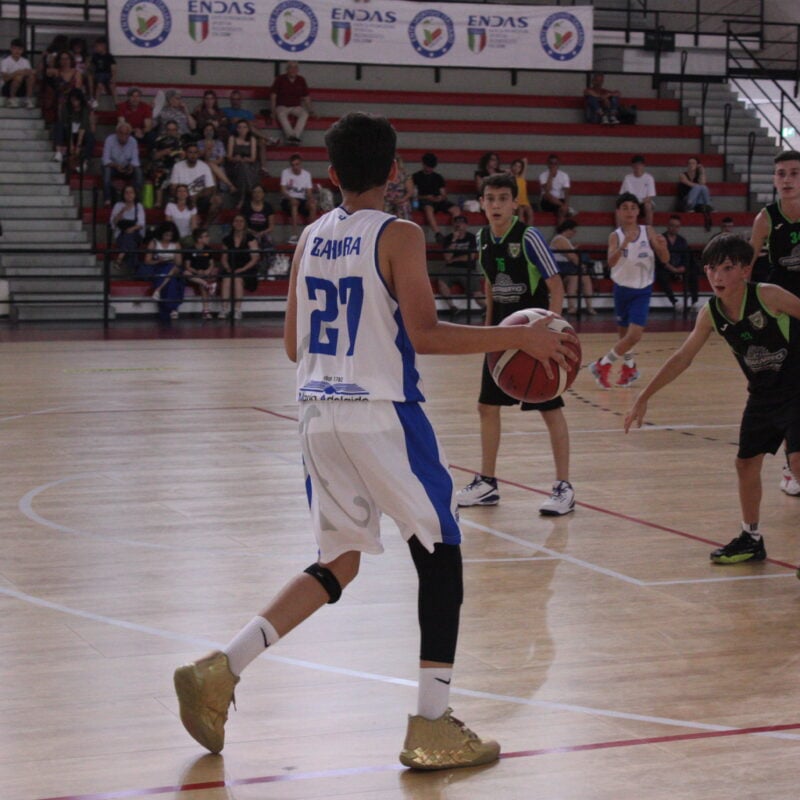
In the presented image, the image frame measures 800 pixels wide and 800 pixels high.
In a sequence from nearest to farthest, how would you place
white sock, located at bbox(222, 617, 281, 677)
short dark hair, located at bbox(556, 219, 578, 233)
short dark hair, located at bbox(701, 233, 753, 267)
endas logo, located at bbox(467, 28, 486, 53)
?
white sock, located at bbox(222, 617, 281, 677), short dark hair, located at bbox(701, 233, 753, 267), short dark hair, located at bbox(556, 219, 578, 233), endas logo, located at bbox(467, 28, 486, 53)

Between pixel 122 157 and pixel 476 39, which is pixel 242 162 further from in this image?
pixel 476 39

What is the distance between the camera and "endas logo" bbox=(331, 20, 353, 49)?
20.0 metres

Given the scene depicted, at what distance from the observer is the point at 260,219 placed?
1803 cm

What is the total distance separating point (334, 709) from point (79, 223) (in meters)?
15.3

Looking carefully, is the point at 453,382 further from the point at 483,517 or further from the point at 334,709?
the point at 334,709

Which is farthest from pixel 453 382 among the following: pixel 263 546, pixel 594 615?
pixel 594 615

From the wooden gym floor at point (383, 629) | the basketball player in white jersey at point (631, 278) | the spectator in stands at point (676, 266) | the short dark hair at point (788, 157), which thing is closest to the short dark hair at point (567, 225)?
the spectator in stands at point (676, 266)

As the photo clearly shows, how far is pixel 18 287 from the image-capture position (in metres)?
17.4

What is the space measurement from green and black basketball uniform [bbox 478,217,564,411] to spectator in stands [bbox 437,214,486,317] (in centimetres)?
1102

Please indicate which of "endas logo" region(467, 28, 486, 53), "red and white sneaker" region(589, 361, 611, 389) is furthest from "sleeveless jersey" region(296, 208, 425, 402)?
"endas logo" region(467, 28, 486, 53)

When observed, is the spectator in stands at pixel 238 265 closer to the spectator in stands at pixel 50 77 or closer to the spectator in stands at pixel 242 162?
the spectator in stands at pixel 242 162

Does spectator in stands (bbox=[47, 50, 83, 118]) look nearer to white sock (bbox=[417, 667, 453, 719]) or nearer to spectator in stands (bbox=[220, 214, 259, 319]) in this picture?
spectator in stands (bbox=[220, 214, 259, 319])

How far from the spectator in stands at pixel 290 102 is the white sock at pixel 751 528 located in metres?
15.3

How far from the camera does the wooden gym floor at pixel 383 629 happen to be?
3361 mm
